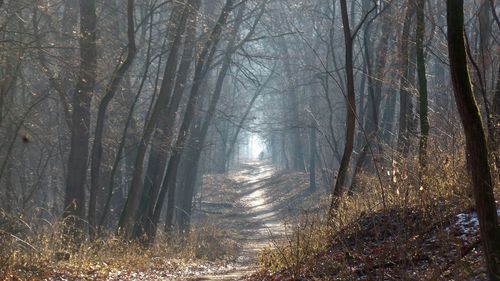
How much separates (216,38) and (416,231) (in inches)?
447

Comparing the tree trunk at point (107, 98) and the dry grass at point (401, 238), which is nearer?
the dry grass at point (401, 238)

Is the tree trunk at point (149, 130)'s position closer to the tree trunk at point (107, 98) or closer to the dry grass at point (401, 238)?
the tree trunk at point (107, 98)

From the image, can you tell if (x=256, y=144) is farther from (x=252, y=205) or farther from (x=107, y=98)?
(x=107, y=98)

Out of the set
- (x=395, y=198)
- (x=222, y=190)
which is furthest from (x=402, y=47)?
(x=222, y=190)

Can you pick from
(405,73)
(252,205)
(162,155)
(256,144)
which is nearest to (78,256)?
(162,155)

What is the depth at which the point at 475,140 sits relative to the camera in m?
4.62

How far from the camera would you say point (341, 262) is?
755 cm

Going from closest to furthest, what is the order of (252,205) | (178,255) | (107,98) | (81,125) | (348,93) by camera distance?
1. (348,93)
2. (107,98)
3. (81,125)
4. (178,255)
5. (252,205)

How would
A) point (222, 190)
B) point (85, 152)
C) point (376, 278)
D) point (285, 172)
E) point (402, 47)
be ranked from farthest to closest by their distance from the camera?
point (285, 172) < point (222, 190) < point (85, 152) < point (402, 47) < point (376, 278)

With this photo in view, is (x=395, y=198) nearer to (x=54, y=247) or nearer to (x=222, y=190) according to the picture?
(x=54, y=247)

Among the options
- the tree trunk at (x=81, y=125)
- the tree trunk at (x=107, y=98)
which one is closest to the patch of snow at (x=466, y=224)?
the tree trunk at (x=107, y=98)

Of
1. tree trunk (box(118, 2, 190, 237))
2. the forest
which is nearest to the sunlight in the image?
the forest

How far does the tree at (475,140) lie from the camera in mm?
4602

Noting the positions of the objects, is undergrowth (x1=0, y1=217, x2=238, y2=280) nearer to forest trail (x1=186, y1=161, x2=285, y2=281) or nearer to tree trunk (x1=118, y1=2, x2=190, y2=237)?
tree trunk (x1=118, y1=2, x2=190, y2=237)
